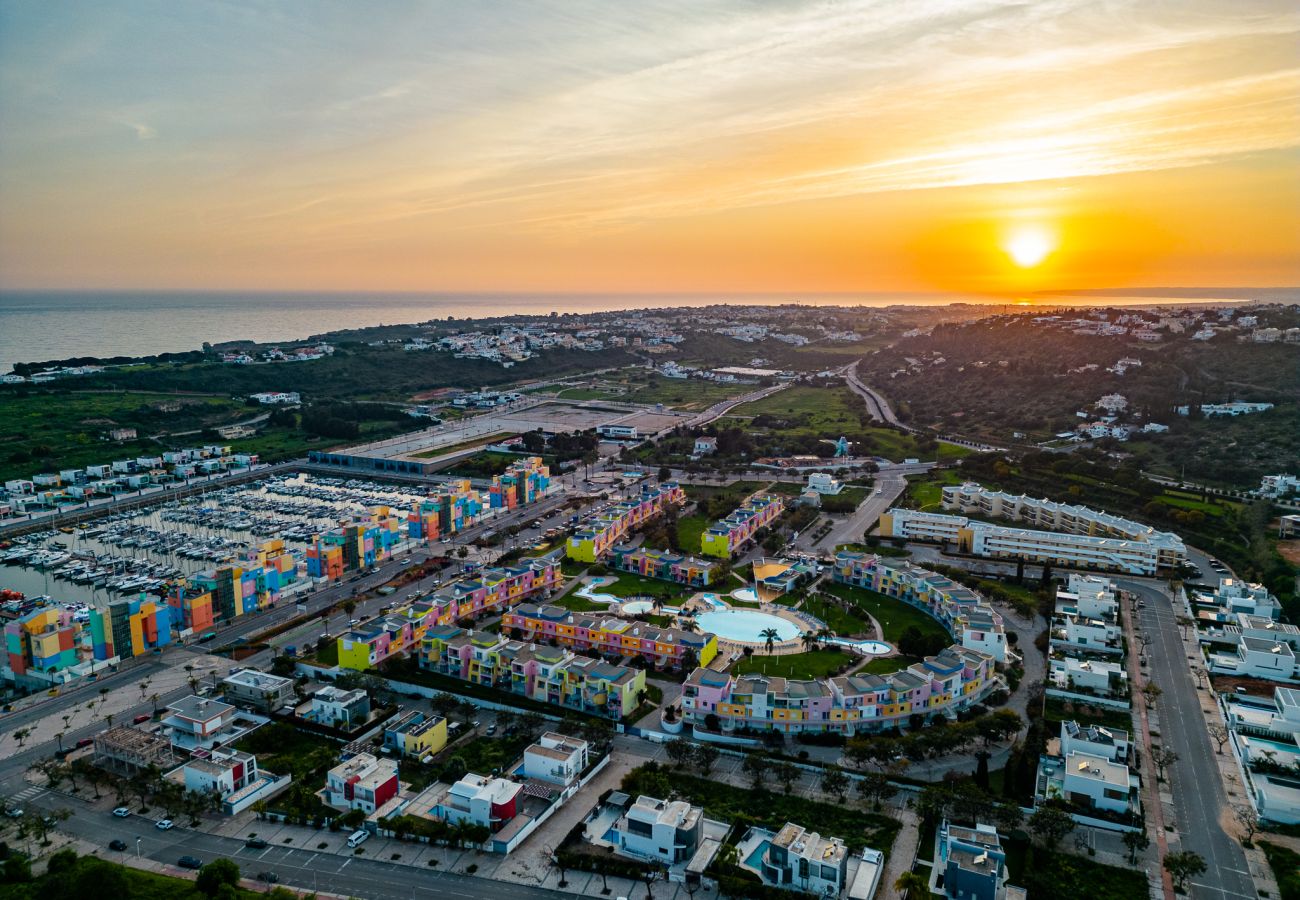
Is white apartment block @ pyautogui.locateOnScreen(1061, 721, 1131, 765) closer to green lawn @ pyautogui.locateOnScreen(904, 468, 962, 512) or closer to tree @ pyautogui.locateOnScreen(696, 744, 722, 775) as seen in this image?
tree @ pyautogui.locateOnScreen(696, 744, 722, 775)

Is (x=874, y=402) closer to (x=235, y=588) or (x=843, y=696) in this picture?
(x=843, y=696)

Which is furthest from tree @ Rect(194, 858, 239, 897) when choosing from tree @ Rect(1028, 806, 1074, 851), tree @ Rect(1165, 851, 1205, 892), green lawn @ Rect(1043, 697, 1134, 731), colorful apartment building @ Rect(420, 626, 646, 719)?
green lawn @ Rect(1043, 697, 1134, 731)

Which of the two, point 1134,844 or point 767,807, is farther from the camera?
point 767,807

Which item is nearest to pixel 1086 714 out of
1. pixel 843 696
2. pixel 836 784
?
pixel 843 696

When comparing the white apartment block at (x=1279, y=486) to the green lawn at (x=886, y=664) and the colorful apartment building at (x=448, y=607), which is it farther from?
the colorful apartment building at (x=448, y=607)

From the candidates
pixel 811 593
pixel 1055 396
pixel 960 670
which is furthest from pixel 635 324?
pixel 960 670
